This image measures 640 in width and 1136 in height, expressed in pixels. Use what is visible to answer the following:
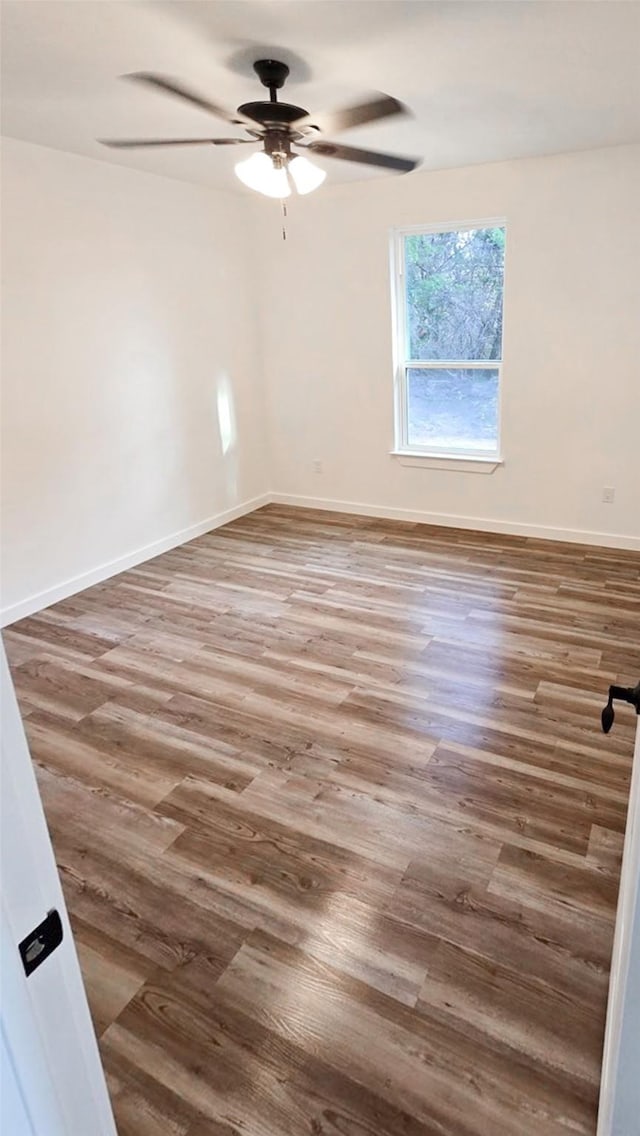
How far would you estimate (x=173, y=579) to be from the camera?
414 cm

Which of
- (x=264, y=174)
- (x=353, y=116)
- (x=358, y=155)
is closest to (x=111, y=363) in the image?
(x=264, y=174)

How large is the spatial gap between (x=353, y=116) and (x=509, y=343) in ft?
7.56

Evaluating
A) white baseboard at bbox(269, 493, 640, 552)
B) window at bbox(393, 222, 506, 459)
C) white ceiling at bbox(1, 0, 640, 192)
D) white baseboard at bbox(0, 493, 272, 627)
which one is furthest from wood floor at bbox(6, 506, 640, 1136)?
white ceiling at bbox(1, 0, 640, 192)

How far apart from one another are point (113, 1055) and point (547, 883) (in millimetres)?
1221

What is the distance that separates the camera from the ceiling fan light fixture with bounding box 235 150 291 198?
7.69ft

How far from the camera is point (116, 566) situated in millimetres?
4262

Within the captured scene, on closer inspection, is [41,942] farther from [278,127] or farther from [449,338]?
[449,338]

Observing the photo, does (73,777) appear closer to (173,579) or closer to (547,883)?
(547,883)

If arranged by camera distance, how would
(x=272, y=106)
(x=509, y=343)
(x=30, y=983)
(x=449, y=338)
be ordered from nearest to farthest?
(x=30, y=983)
(x=272, y=106)
(x=509, y=343)
(x=449, y=338)

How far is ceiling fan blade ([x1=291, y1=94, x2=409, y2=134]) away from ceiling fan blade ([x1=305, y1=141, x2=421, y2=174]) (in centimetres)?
9

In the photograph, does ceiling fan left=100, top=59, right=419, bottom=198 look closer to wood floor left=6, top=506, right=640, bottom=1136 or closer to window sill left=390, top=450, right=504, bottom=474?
wood floor left=6, top=506, right=640, bottom=1136

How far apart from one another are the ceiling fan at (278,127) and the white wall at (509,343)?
179 cm

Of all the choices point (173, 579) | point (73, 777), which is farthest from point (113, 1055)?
point (173, 579)

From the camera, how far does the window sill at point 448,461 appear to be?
454cm
